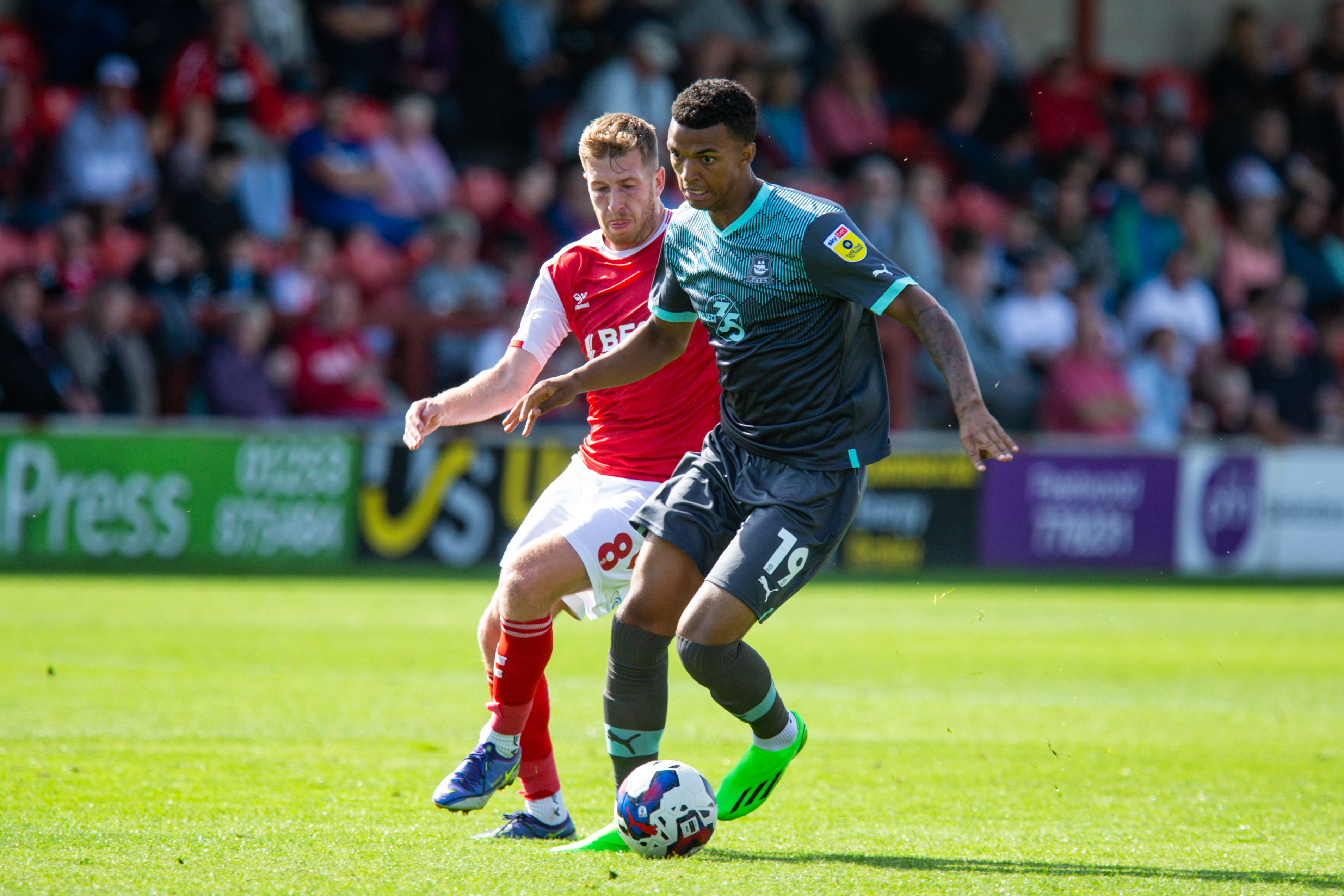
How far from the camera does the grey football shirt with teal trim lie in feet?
15.0

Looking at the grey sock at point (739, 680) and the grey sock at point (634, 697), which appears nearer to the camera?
the grey sock at point (739, 680)

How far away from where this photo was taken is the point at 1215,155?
64.2ft

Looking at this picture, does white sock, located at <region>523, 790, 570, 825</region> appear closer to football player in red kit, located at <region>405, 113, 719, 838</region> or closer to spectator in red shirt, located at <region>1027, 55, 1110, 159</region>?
football player in red kit, located at <region>405, 113, 719, 838</region>

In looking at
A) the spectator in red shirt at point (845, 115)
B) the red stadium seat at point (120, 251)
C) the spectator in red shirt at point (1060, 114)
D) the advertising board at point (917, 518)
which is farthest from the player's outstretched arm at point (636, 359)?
the spectator in red shirt at point (1060, 114)

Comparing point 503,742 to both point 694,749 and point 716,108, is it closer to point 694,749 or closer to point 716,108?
point 694,749

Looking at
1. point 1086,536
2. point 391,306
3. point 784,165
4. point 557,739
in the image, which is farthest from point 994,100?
point 557,739

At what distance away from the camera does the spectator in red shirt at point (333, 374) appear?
13.3 metres

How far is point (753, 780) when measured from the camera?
185 inches

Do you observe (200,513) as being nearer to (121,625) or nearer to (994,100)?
(121,625)

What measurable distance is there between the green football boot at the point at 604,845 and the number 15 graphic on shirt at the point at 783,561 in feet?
2.60

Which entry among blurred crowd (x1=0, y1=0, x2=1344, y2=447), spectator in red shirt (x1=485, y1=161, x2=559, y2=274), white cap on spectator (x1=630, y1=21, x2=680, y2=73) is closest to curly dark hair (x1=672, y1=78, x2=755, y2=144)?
blurred crowd (x1=0, y1=0, x2=1344, y2=447)

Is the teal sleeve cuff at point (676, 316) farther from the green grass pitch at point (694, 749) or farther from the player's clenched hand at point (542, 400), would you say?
the green grass pitch at point (694, 749)

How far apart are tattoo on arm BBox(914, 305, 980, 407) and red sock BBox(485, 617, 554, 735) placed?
4.71 ft

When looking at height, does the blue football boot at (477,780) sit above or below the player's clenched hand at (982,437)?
below
